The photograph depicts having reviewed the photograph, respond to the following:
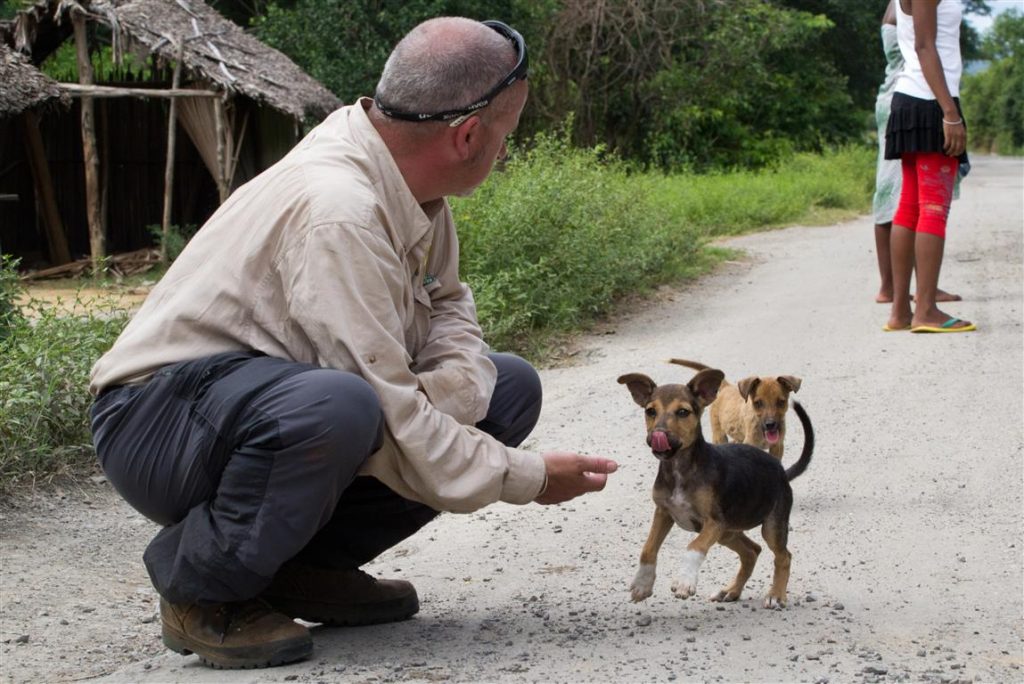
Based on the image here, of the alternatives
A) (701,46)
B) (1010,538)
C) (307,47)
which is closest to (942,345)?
(1010,538)

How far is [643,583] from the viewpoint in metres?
4.03

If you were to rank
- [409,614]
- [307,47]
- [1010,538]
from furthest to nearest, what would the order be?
[307,47] → [1010,538] → [409,614]

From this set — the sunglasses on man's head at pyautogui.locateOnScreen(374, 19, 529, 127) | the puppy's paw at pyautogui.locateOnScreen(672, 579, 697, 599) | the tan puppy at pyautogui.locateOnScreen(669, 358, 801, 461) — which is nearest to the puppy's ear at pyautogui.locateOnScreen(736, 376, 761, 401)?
the tan puppy at pyautogui.locateOnScreen(669, 358, 801, 461)

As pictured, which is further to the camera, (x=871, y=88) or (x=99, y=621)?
(x=871, y=88)

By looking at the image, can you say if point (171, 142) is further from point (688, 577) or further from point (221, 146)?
point (688, 577)

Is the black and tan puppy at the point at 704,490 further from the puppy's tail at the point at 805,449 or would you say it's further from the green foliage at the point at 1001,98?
the green foliage at the point at 1001,98

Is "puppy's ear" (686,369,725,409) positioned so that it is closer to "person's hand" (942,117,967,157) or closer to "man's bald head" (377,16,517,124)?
"man's bald head" (377,16,517,124)

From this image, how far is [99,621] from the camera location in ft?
14.8

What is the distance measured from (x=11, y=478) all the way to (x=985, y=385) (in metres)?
4.89

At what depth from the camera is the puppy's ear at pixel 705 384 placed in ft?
13.8

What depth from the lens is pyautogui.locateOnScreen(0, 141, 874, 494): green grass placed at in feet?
19.1

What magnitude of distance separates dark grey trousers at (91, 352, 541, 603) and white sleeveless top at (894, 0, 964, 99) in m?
5.86

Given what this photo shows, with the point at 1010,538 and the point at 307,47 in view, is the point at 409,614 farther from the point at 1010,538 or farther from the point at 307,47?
the point at 307,47

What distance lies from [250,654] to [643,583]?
49.0 inches
